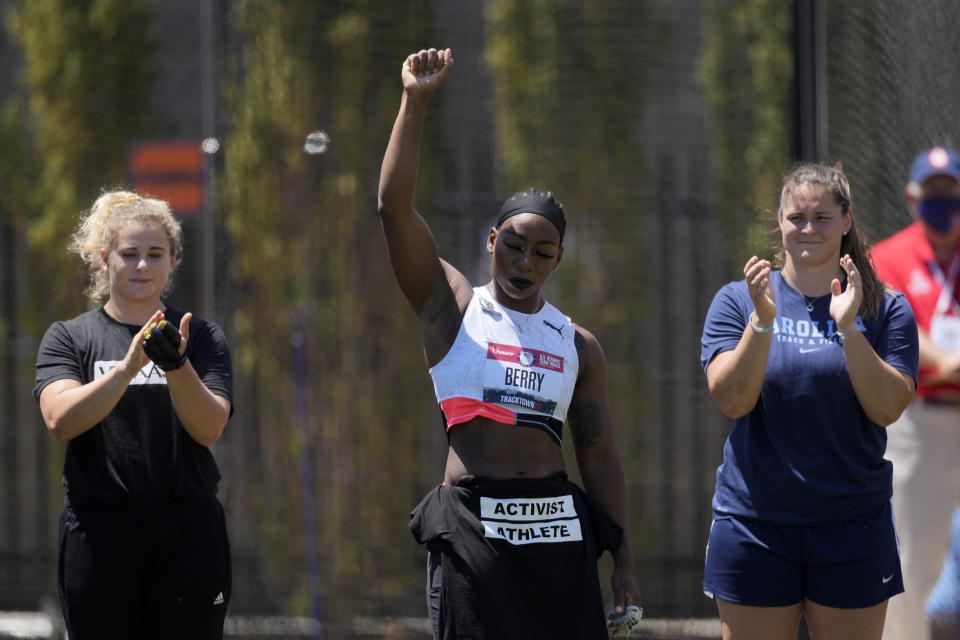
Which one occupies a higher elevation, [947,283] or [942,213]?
[942,213]

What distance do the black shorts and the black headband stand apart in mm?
683

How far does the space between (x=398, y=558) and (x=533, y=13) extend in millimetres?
3129

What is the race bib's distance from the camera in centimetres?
295

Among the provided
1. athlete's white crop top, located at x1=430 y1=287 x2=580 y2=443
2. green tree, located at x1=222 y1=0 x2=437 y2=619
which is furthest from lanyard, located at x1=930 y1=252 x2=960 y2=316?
green tree, located at x1=222 y1=0 x2=437 y2=619

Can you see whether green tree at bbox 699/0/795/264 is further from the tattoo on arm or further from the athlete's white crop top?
the athlete's white crop top

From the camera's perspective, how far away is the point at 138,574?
317 cm

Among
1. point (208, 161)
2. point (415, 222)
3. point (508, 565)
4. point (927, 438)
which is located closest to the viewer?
point (508, 565)

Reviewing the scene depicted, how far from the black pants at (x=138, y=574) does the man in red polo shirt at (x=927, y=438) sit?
8.30 feet

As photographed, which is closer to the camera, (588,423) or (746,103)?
(588,423)

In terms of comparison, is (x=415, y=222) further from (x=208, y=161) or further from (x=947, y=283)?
(x=208, y=161)

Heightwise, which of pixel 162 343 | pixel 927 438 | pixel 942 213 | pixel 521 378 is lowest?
pixel 927 438

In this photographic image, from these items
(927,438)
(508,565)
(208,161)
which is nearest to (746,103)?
(927,438)

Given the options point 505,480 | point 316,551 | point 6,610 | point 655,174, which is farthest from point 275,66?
point 505,480

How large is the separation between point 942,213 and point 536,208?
2.06 m
